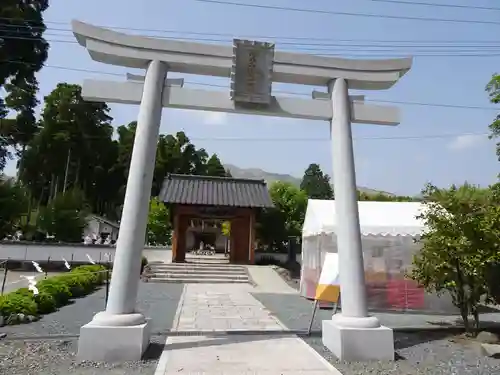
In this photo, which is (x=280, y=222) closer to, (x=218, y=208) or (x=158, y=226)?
(x=218, y=208)

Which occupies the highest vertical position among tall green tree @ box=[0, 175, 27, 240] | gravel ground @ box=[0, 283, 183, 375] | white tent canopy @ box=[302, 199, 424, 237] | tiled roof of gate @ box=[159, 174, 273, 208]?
tiled roof of gate @ box=[159, 174, 273, 208]

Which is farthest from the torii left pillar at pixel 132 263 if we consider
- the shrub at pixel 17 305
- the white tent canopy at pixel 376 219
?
the white tent canopy at pixel 376 219

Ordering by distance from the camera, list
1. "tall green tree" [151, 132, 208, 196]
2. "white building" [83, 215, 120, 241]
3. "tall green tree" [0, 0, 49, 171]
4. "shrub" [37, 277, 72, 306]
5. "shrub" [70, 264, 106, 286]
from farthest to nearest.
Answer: "tall green tree" [151, 132, 208, 196] → "white building" [83, 215, 120, 241] → "tall green tree" [0, 0, 49, 171] → "shrub" [70, 264, 106, 286] → "shrub" [37, 277, 72, 306]

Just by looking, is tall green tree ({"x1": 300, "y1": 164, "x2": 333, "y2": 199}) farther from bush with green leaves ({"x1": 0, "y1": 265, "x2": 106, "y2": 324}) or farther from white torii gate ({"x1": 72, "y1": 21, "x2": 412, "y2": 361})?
white torii gate ({"x1": 72, "y1": 21, "x2": 412, "y2": 361})

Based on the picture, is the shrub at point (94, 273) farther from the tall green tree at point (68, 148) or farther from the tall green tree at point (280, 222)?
the tall green tree at point (68, 148)

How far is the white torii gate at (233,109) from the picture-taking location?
599 centimetres

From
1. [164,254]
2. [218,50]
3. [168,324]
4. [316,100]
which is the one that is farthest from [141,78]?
[164,254]

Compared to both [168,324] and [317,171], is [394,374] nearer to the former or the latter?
[168,324]

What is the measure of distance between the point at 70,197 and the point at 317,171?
180 ft

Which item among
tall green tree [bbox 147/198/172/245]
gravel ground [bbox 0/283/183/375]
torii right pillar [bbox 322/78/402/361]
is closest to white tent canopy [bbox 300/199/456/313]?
torii right pillar [bbox 322/78/402/361]

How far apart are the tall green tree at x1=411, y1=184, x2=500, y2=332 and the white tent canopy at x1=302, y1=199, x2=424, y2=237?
8.92ft

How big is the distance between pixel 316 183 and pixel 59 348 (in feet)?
215

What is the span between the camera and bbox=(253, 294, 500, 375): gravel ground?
5648 mm

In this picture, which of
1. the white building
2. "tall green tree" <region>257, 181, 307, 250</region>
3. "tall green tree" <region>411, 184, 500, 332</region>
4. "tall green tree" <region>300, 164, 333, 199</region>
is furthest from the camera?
"tall green tree" <region>300, 164, 333, 199</region>
